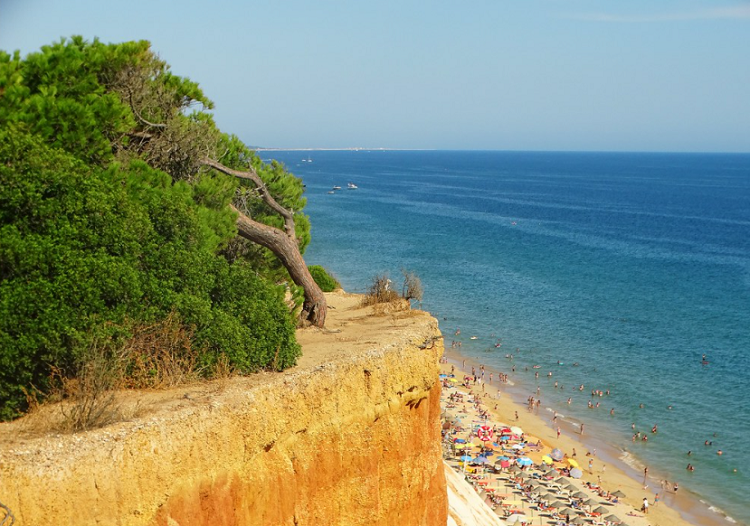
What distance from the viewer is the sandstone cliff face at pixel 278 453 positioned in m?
10.2

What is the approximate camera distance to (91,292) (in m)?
12.4

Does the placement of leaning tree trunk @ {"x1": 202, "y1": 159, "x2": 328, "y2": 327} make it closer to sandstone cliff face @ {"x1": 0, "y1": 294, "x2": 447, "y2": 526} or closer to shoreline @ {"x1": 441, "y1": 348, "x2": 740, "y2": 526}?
sandstone cliff face @ {"x1": 0, "y1": 294, "x2": 447, "y2": 526}

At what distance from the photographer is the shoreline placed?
3130 cm

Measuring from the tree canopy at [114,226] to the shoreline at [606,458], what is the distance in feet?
68.4

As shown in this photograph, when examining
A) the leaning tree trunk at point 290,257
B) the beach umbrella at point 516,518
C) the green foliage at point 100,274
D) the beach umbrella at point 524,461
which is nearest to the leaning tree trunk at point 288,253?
the leaning tree trunk at point 290,257

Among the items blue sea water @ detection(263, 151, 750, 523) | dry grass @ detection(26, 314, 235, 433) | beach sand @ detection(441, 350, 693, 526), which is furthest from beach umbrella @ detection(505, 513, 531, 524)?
dry grass @ detection(26, 314, 235, 433)

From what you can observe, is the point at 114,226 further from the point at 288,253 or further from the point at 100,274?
the point at 288,253

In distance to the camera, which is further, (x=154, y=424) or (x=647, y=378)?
(x=647, y=378)

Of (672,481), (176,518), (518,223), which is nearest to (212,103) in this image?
(176,518)

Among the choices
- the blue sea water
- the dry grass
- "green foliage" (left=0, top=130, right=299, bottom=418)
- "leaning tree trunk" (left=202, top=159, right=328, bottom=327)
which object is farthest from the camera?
the blue sea water

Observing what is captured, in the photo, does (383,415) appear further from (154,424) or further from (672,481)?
(672,481)

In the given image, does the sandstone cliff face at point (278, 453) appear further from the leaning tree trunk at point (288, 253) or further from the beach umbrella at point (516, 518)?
the beach umbrella at point (516, 518)

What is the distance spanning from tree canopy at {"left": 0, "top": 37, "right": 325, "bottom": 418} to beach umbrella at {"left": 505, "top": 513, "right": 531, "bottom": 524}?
49.4ft

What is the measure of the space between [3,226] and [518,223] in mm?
99069
